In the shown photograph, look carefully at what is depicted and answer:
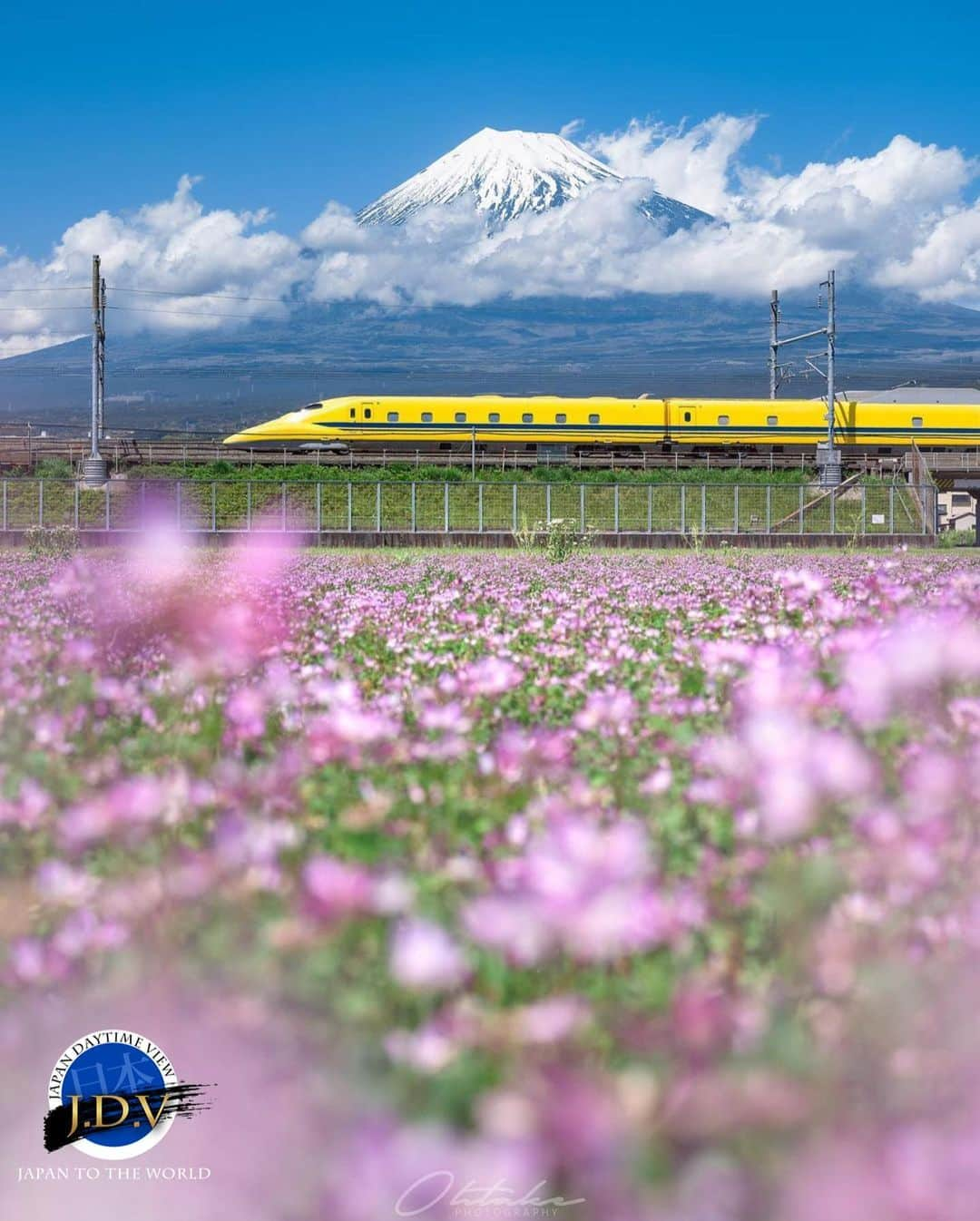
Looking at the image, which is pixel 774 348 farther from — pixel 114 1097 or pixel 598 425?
pixel 114 1097

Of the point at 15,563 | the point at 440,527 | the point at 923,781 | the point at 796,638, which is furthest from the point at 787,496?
the point at 923,781

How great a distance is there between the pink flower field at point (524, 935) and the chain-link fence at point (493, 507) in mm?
29672

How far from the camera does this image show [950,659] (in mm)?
2545

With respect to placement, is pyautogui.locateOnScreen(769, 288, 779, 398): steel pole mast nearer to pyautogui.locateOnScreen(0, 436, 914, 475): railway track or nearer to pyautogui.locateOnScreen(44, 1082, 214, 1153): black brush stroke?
pyautogui.locateOnScreen(0, 436, 914, 475): railway track

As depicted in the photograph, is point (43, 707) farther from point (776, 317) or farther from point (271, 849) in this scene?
point (776, 317)

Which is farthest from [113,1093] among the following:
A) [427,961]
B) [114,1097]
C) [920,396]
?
[920,396]

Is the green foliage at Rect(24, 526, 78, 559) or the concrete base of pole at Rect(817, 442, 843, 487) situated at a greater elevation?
the concrete base of pole at Rect(817, 442, 843, 487)

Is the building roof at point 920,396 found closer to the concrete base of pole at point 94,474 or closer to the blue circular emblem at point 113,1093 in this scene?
the concrete base of pole at point 94,474

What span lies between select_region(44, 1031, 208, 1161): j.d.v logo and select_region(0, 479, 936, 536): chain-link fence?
31001mm

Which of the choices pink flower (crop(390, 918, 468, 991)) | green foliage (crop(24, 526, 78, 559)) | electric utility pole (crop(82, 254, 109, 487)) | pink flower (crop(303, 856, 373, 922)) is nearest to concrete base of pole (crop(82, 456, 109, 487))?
electric utility pole (crop(82, 254, 109, 487))

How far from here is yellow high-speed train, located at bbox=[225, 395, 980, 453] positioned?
Result: 45.5 metres

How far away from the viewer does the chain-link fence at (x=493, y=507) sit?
3428 centimetres

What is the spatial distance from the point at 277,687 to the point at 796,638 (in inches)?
83.4

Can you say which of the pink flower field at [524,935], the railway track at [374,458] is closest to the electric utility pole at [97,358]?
the railway track at [374,458]
